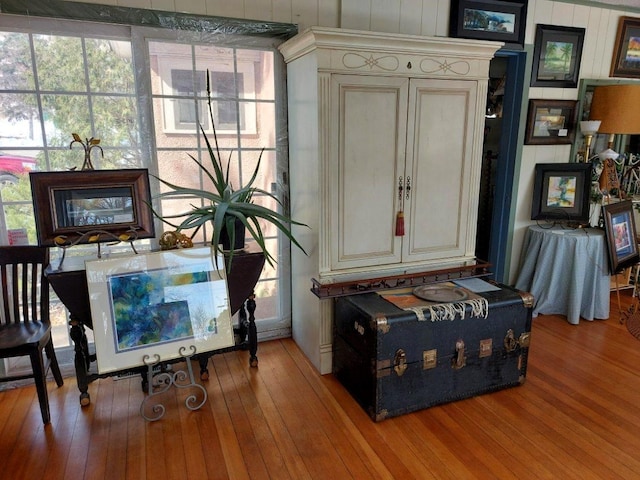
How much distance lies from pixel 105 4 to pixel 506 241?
3.34 metres

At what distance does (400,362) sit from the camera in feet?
7.47

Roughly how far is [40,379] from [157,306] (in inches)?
26.8

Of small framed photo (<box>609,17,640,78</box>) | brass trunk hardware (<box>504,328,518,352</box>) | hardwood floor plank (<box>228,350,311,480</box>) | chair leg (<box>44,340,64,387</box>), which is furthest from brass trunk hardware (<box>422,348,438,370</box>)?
small framed photo (<box>609,17,640,78</box>)

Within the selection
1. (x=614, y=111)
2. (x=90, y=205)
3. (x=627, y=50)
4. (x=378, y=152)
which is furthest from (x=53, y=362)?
(x=627, y=50)

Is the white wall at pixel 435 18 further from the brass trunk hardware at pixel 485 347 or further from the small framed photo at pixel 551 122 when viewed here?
the brass trunk hardware at pixel 485 347

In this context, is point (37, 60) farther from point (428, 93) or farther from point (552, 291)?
point (552, 291)

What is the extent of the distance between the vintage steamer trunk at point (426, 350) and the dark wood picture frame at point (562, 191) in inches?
57.2

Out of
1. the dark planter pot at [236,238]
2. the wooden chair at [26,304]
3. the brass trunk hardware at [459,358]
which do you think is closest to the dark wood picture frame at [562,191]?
the brass trunk hardware at [459,358]

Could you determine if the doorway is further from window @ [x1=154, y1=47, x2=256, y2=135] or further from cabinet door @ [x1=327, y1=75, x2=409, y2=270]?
window @ [x1=154, y1=47, x2=256, y2=135]

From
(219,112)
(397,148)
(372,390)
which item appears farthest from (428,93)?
(372,390)

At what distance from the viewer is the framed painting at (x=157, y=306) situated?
7.18ft

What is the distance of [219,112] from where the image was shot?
2.82 m

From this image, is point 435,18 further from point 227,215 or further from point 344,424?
point 344,424

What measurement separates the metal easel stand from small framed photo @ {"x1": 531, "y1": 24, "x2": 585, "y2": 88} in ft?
10.9
